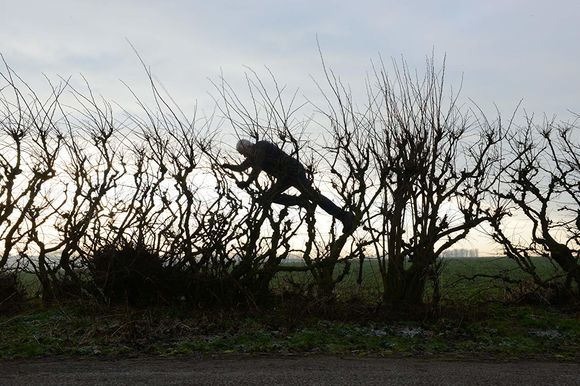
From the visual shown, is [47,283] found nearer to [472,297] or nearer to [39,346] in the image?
[39,346]

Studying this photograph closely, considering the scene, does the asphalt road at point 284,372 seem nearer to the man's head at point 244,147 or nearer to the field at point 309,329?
the field at point 309,329

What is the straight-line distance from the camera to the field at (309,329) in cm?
862

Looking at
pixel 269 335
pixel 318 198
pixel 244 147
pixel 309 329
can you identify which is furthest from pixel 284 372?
pixel 244 147

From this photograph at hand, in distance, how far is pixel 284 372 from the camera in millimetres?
7156

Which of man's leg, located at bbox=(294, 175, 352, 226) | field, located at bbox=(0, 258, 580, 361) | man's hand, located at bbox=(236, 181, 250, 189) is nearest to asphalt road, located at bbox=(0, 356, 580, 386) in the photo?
field, located at bbox=(0, 258, 580, 361)

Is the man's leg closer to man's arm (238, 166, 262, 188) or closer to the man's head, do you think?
man's arm (238, 166, 262, 188)

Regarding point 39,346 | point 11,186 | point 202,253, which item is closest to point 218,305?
point 202,253

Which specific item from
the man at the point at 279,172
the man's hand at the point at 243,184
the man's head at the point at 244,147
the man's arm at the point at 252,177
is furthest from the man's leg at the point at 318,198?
the man's head at the point at 244,147

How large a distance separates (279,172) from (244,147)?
30.7 inches

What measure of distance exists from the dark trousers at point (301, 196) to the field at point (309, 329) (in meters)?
1.25

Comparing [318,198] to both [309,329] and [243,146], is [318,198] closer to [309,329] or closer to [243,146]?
[243,146]

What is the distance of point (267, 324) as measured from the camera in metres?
10.0

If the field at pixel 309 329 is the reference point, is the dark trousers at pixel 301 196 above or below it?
above

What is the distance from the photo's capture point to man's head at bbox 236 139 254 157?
1125cm
